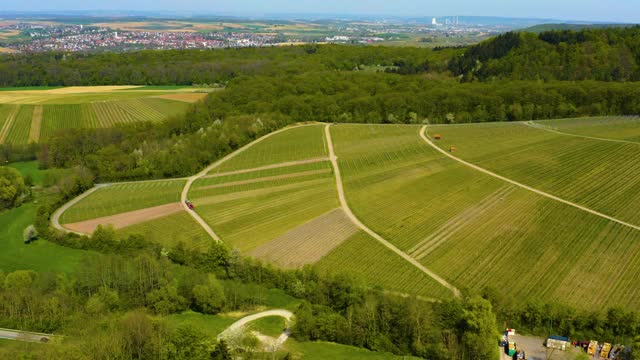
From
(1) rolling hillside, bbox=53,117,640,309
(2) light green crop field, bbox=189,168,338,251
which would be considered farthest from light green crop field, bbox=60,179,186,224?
(2) light green crop field, bbox=189,168,338,251

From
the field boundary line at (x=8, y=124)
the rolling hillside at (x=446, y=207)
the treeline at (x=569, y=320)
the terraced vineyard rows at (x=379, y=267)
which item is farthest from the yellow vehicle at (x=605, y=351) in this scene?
the field boundary line at (x=8, y=124)

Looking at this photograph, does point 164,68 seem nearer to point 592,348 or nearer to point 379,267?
point 379,267


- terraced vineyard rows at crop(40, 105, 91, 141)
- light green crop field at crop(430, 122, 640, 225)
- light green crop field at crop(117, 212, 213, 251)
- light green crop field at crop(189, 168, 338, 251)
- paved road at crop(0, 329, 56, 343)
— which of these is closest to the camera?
paved road at crop(0, 329, 56, 343)

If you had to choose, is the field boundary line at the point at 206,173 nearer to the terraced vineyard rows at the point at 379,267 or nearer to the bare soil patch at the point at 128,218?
the bare soil patch at the point at 128,218

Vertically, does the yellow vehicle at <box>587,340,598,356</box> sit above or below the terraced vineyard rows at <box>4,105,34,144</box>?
below

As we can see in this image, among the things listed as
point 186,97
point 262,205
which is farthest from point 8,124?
point 262,205

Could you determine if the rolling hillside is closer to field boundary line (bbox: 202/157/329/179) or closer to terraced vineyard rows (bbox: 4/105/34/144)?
field boundary line (bbox: 202/157/329/179)

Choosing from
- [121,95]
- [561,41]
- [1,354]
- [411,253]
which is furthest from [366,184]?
[561,41]

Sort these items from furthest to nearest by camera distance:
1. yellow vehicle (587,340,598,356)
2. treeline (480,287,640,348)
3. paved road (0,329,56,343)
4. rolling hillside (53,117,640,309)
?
rolling hillside (53,117,640,309), paved road (0,329,56,343), treeline (480,287,640,348), yellow vehicle (587,340,598,356)
